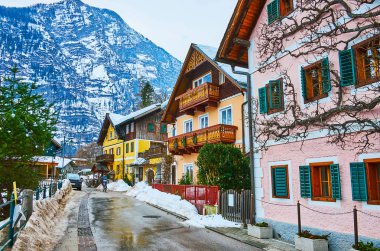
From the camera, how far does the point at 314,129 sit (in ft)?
36.7

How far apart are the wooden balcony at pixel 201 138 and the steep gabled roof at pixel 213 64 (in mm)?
2888

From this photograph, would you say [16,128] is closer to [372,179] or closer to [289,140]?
[289,140]

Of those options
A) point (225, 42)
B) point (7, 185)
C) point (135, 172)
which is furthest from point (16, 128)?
point (135, 172)

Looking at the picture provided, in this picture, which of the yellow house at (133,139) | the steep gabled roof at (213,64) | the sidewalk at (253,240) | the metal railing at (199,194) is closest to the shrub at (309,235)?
the sidewalk at (253,240)

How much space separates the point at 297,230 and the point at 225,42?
8349 mm

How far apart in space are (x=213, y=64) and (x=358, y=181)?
15.5m

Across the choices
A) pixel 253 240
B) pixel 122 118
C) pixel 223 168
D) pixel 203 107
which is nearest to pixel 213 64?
pixel 203 107

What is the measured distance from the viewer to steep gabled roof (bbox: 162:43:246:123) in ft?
73.4

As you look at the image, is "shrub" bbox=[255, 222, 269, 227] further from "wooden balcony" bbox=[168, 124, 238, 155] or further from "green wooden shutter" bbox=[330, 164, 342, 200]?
"wooden balcony" bbox=[168, 124, 238, 155]

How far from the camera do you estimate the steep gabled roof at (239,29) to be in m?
14.4

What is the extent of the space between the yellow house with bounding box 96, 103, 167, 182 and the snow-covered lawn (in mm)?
14357

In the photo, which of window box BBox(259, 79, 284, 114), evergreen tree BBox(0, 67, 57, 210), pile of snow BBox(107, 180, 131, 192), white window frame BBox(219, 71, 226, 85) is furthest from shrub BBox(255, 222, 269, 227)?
pile of snow BBox(107, 180, 131, 192)

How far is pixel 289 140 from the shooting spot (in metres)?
12.3

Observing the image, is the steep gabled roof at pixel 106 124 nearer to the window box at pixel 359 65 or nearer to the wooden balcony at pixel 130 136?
the wooden balcony at pixel 130 136
